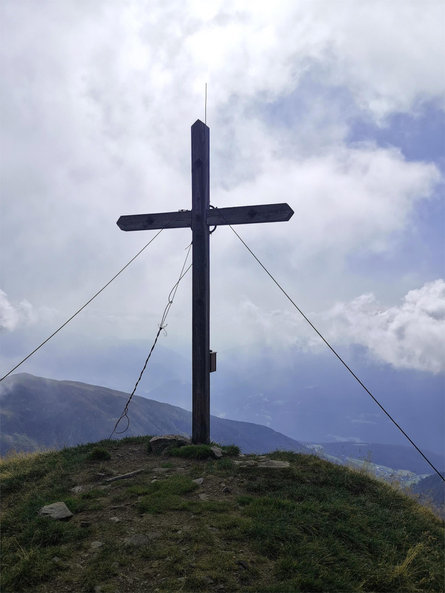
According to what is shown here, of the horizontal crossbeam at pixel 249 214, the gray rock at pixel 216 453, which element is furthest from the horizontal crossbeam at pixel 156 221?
the gray rock at pixel 216 453

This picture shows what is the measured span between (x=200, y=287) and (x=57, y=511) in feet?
21.1

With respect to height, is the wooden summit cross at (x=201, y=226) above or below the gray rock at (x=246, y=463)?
above

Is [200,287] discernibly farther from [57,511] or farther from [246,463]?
[57,511]

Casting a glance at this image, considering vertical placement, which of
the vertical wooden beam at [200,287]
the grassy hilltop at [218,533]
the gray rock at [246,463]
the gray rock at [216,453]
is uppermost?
the vertical wooden beam at [200,287]

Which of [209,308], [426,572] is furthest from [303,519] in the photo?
[209,308]

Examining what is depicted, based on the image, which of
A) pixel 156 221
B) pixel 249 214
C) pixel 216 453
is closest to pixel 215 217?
pixel 249 214

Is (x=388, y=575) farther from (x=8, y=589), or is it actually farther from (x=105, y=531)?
(x=8, y=589)

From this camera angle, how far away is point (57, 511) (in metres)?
6.51

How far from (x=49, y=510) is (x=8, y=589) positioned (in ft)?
6.37

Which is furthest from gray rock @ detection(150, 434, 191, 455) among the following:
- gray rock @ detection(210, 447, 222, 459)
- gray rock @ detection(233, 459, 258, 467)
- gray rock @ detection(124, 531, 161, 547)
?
gray rock @ detection(124, 531, 161, 547)

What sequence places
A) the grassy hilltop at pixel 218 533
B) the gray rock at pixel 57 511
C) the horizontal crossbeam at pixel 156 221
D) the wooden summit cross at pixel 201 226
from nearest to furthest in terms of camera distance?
1. the grassy hilltop at pixel 218 533
2. the gray rock at pixel 57 511
3. the wooden summit cross at pixel 201 226
4. the horizontal crossbeam at pixel 156 221

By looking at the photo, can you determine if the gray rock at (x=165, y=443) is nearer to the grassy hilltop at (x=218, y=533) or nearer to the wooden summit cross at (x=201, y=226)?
the wooden summit cross at (x=201, y=226)

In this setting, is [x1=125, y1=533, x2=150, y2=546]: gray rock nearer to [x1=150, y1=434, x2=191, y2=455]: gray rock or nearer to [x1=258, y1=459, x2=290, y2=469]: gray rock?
[x1=258, y1=459, x2=290, y2=469]: gray rock

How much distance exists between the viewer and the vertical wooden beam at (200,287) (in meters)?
11.1
